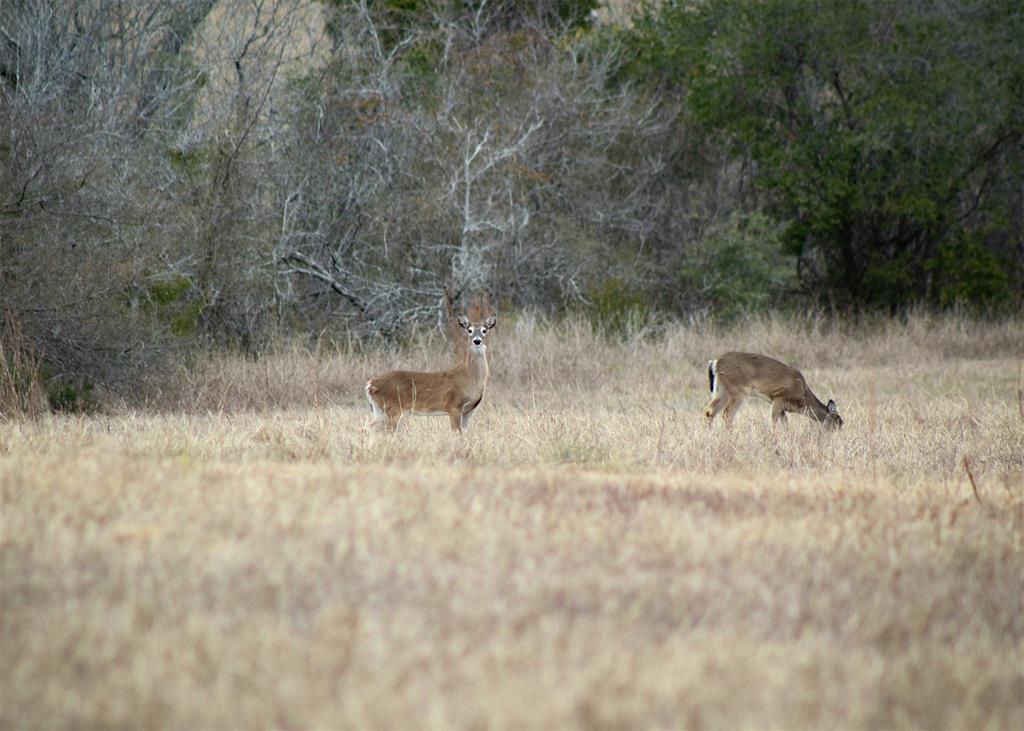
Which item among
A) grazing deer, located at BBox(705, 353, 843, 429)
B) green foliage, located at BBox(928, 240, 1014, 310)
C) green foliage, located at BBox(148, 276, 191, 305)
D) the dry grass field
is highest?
the dry grass field

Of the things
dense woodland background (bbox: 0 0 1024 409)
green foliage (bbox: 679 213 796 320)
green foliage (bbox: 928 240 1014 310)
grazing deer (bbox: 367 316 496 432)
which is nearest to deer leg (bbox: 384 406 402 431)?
grazing deer (bbox: 367 316 496 432)

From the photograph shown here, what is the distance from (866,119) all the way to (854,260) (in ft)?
13.3

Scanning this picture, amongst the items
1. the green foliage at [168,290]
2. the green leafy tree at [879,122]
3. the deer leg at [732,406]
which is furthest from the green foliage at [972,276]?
the green foliage at [168,290]

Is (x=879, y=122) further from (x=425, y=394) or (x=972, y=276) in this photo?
(x=425, y=394)

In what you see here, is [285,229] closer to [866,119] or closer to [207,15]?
[207,15]

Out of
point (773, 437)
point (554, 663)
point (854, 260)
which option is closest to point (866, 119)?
point (854, 260)

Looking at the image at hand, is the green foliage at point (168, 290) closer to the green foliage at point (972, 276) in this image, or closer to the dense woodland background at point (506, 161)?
the dense woodland background at point (506, 161)

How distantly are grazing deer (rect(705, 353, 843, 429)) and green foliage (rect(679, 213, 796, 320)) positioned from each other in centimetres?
1273

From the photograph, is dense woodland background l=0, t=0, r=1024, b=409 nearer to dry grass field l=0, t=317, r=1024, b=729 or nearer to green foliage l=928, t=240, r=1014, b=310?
green foliage l=928, t=240, r=1014, b=310

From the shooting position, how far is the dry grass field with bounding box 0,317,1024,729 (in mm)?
3477

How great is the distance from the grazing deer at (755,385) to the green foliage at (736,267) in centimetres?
1273

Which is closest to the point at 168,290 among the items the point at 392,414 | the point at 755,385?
the point at 392,414

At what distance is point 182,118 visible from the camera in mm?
21641

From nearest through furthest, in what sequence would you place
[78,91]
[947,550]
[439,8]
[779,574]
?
[779,574] < [947,550] < [78,91] < [439,8]
